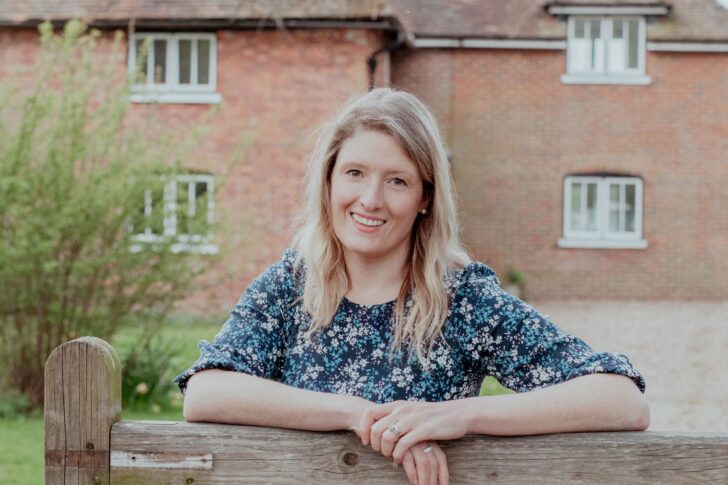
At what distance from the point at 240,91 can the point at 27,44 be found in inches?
150

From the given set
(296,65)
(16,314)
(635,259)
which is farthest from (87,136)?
(635,259)

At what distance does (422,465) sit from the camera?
1990mm

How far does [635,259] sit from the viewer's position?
22.5 m

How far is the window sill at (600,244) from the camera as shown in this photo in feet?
73.5

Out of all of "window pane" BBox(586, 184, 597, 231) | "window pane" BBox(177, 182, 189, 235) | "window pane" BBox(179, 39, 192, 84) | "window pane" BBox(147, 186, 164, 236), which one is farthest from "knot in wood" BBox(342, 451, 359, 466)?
"window pane" BBox(586, 184, 597, 231)

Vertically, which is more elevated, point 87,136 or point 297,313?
point 87,136

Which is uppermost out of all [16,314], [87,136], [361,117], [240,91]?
[240,91]

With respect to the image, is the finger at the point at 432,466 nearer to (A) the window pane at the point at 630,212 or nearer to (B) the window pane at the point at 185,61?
(B) the window pane at the point at 185,61

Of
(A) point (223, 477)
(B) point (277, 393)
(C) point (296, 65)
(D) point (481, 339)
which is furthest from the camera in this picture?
(C) point (296, 65)

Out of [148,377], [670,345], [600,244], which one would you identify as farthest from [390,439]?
[600,244]

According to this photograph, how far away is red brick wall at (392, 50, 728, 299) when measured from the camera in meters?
22.2

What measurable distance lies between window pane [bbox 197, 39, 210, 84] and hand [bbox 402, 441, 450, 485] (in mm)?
17785

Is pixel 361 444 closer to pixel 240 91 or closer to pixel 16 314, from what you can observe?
pixel 16 314

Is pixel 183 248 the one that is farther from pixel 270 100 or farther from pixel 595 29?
pixel 595 29
